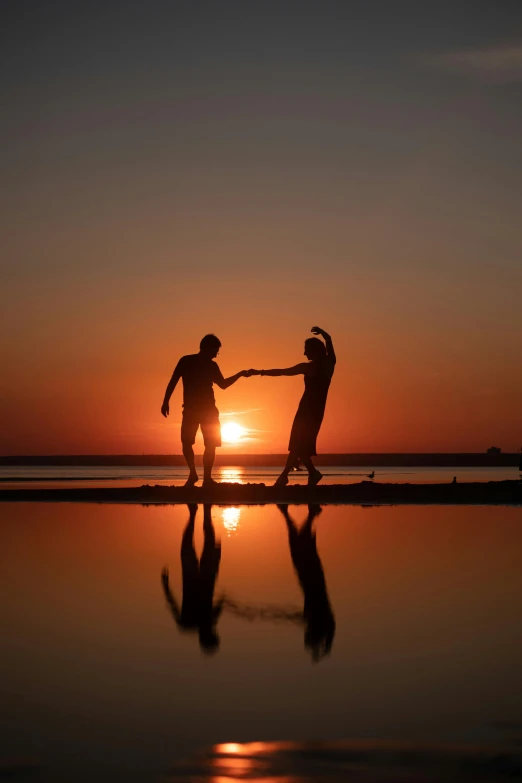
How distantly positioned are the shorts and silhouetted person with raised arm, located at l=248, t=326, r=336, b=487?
136 centimetres

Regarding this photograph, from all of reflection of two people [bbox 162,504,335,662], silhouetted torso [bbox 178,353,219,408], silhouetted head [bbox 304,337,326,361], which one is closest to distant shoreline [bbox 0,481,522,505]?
silhouetted torso [bbox 178,353,219,408]

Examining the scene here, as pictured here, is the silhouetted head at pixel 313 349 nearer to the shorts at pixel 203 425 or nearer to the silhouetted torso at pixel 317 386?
the silhouetted torso at pixel 317 386

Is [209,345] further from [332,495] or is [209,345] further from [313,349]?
[332,495]

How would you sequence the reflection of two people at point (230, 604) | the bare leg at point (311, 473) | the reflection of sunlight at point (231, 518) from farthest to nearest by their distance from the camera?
the bare leg at point (311, 473) < the reflection of sunlight at point (231, 518) < the reflection of two people at point (230, 604)

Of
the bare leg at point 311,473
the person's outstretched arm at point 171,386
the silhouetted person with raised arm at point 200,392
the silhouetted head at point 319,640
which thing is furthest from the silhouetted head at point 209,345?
the silhouetted head at point 319,640

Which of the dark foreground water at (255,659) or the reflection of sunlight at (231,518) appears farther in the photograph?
the reflection of sunlight at (231,518)

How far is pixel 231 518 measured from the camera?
15.1 meters

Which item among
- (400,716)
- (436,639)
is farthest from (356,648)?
(400,716)

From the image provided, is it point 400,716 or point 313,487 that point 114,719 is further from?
point 313,487

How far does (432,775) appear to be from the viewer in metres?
2.86

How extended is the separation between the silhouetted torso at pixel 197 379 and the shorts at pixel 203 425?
129 mm

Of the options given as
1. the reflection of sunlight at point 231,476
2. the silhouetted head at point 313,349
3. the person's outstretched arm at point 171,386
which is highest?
the silhouetted head at point 313,349

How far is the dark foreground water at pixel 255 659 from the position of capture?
307cm

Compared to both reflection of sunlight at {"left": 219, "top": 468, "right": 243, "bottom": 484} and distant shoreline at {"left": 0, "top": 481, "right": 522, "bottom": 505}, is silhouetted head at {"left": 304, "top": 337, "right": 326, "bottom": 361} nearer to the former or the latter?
distant shoreline at {"left": 0, "top": 481, "right": 522, "bottom": 505}
